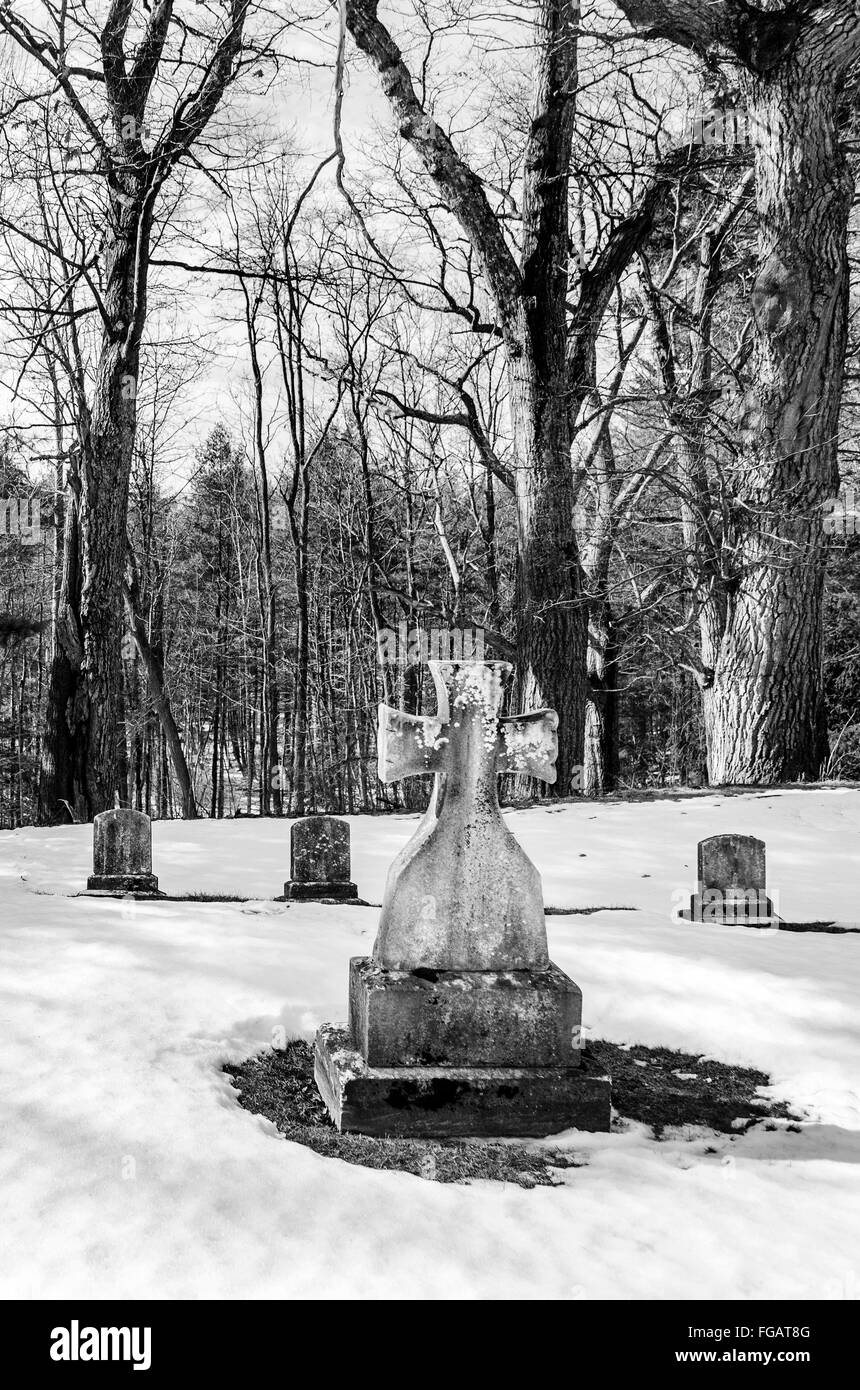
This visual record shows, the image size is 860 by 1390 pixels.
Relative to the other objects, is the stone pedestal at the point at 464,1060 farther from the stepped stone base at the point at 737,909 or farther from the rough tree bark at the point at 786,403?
the rough tree bark at the point at 786,403

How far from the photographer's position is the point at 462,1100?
3.23 m

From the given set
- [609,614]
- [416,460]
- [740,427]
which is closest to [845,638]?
[609,614]

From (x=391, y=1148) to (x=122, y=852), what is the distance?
440 centimetres

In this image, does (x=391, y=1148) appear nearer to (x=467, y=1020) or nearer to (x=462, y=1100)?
(x=462, y=1100)

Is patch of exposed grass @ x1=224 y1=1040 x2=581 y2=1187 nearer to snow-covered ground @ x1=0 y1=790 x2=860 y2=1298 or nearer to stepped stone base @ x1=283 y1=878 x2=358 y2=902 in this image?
snow-covered ground @ x1=0 y1=790 x2=860 y2=1298

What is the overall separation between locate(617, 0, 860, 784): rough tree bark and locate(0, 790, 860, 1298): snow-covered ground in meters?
4.87

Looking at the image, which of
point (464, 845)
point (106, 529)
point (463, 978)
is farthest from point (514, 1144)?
point (106, 529)

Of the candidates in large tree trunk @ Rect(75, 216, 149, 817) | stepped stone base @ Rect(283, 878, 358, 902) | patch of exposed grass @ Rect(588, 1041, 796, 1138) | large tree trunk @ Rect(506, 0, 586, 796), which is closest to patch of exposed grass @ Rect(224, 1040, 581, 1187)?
patch of exposed grass @ Rect(588, 1041, 796, 1138)

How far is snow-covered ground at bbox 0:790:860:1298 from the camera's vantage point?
220 cm

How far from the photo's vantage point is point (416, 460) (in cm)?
2372

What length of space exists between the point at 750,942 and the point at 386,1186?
10.8 feet

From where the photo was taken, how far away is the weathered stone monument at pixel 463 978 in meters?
3.23

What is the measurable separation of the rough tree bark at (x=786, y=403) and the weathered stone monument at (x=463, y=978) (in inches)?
279
